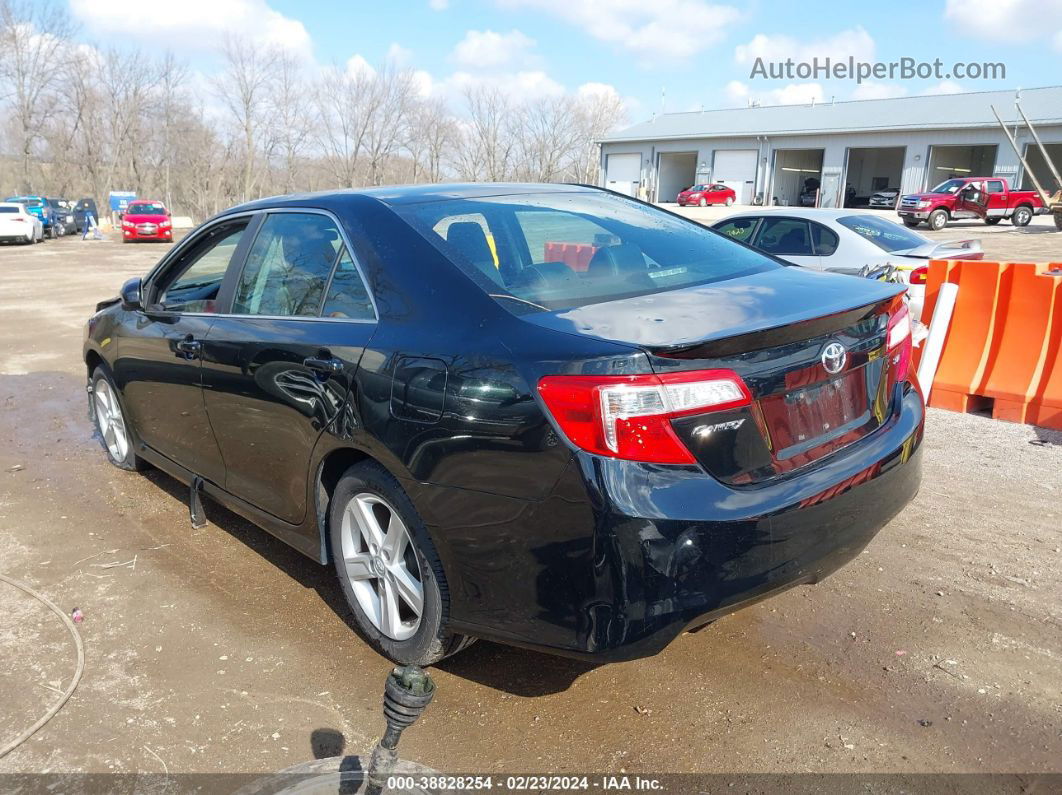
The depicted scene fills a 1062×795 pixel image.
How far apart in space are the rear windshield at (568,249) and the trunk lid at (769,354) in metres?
0.18

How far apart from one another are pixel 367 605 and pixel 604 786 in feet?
3.82

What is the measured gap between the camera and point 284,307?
11.7 ft

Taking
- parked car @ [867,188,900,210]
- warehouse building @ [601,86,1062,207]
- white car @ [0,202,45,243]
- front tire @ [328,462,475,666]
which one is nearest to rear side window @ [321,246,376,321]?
front tire @ [328,462,475,666]

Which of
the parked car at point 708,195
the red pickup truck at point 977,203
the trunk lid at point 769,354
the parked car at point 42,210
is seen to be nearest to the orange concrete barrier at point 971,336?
the trunk lid at point 769,354

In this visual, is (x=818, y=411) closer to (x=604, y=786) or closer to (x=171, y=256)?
(x=604, y=786)

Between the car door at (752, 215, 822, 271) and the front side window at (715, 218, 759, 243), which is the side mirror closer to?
the car door at (752, 215, 822, 271)

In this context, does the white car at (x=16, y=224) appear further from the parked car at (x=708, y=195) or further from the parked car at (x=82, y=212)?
the parked car at (x=708, y=195)

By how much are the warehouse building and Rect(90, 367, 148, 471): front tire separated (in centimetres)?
4485

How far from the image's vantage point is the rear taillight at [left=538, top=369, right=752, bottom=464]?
234 cm

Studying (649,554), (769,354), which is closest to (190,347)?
(649,554)

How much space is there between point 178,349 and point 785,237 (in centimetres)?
855

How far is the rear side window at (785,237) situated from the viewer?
418 inches

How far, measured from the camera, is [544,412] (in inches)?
95.3

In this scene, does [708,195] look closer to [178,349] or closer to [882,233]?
[882,233]
